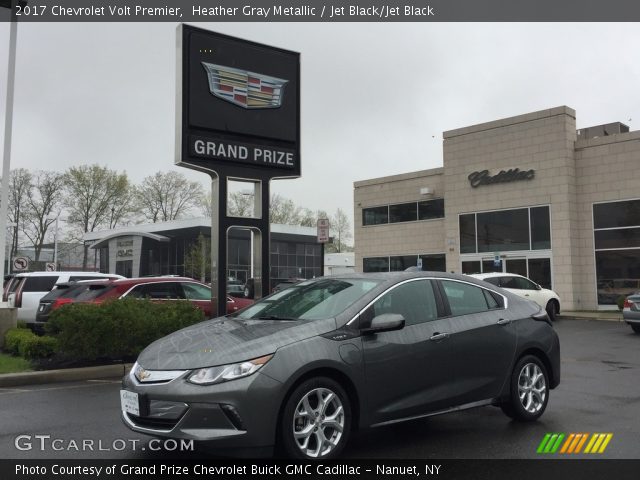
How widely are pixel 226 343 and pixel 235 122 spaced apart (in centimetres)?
826

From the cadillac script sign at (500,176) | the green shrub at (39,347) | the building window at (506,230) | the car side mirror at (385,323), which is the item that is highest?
the cadillac script sign at (500,176)

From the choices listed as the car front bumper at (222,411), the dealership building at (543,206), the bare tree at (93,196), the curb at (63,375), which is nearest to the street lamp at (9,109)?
the curb at (63,375)

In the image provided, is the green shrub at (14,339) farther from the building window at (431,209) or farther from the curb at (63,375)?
the building window at (431,209)

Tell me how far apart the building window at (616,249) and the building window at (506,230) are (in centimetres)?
207

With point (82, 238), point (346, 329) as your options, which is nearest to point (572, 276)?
point (346, 329)

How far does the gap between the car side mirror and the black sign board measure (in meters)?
7.42

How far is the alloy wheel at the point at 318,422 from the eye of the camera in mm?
4555

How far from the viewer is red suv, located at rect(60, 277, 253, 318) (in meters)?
11.6

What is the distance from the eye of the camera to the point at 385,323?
4.99 m

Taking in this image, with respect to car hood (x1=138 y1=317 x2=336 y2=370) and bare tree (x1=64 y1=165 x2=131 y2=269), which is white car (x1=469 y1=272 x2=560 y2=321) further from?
bare tree (x1=64 y1=165 x2=131 y2=269)

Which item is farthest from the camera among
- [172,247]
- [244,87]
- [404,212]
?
[172,247]

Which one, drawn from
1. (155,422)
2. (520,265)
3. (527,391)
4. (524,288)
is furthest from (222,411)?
(520,265)

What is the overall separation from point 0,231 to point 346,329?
10865mm

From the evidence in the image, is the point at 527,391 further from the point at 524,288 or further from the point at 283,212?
the point at 283,212
